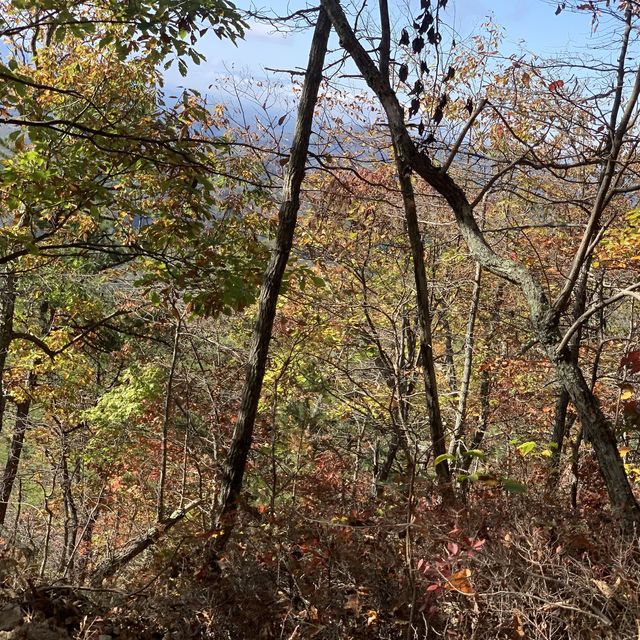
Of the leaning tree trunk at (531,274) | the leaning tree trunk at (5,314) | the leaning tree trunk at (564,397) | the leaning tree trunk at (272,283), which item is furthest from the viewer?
the leaning tree trunk at (5,314)

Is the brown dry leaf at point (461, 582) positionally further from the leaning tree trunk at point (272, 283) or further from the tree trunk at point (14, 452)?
the tree trunk at point (14, 452)

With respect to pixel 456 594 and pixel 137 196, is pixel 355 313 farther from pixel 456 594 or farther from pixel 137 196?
pixel 456 594

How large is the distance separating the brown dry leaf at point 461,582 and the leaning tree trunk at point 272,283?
2.44 metres

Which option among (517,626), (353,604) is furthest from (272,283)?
(517,626)

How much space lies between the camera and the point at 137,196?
816 centimetres

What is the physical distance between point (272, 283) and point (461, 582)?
10.2 feet

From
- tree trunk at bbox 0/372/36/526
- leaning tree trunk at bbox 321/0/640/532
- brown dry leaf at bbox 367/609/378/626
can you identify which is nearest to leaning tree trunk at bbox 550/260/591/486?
leaning tree trunk at bbox 321/0/640/532

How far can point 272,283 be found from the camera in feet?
17.1

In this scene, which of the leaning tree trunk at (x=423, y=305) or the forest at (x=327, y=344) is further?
the leaning tree trunk at (x=423, y=305)

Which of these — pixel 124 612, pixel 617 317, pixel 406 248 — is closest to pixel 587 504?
pixel 124 612

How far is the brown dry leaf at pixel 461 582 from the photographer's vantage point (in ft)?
9.56

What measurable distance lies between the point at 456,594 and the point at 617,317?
11587 millimetres

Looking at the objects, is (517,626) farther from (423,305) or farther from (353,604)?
(423,305)

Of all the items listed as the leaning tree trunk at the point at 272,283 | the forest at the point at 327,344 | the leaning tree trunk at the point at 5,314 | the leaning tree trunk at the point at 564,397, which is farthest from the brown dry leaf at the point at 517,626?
the leaning tree trunk at the point at 5,314
